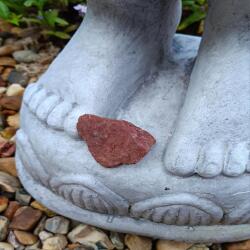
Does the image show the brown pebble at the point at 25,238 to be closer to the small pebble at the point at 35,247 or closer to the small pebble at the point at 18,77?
the small pebble at the point at 35,247

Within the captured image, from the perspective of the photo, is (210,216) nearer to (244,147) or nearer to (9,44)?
(244,147)

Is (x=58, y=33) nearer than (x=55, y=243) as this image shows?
No

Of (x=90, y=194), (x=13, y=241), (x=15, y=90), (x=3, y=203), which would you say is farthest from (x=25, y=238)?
(x=15, y=90)

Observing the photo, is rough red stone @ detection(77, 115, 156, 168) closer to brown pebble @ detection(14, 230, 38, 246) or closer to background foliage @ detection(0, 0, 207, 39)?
brown pebble @ detection(14, 230, 38, 246)

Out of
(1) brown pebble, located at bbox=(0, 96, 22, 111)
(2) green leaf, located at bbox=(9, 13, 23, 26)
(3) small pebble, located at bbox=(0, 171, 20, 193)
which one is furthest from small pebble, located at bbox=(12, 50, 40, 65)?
(3) small pebble, located at bbox=(0, 171, 20, 193)

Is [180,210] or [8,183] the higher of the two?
[180,210]

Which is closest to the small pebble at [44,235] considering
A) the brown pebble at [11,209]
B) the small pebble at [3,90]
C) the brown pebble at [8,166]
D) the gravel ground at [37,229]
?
the gravel ground at [37,229]

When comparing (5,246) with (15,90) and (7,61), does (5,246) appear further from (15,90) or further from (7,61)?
(7,61)
